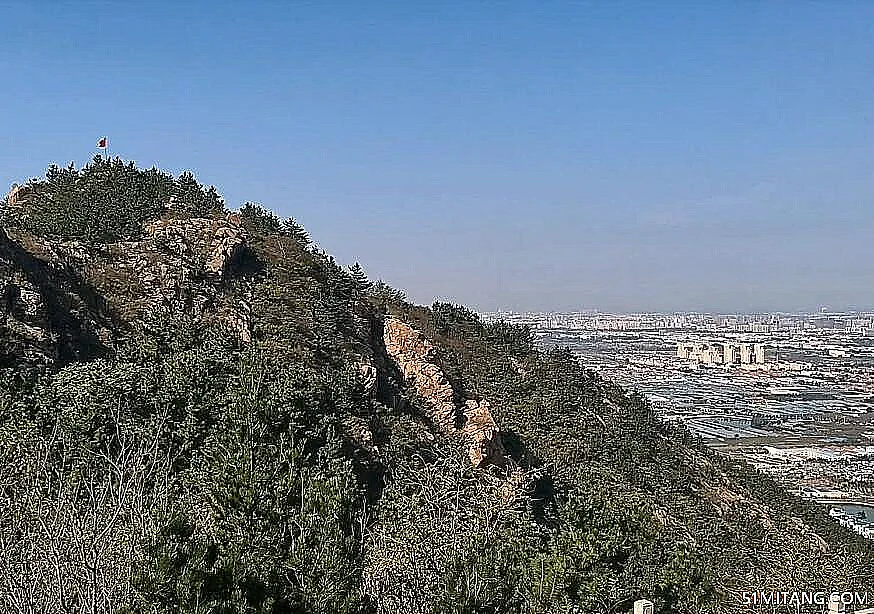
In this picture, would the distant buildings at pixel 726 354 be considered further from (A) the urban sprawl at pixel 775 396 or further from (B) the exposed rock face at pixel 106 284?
(B) the exposed rock face at pixel 106 284

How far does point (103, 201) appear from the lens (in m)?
27.7

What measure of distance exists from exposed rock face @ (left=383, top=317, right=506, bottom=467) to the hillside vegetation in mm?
82

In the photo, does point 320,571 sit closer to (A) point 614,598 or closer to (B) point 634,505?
(A) point 614,598

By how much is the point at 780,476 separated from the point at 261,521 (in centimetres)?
4682

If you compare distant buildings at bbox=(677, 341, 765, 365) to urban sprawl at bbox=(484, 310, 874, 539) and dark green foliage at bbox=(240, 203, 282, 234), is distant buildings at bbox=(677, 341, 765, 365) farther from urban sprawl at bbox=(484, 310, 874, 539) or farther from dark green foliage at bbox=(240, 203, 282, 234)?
dark green foliage at bbox=(240, 203, 282, 234)

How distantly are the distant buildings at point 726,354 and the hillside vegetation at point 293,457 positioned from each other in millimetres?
97830

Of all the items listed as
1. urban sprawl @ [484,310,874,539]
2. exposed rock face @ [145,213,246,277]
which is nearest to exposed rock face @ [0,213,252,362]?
exposed rock face @ [145,213,246,277]

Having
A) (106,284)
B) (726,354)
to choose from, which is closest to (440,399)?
A: (106,284)

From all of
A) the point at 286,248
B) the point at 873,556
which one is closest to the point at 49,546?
the point at 286,248

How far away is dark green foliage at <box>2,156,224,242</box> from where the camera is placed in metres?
25.6

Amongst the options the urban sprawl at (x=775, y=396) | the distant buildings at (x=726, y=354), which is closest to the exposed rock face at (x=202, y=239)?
the urban sprawl at (x=775, y=396)

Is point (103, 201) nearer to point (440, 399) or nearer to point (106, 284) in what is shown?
point (106, 284)

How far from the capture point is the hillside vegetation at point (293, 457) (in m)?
8.07

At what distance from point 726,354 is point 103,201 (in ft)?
373
